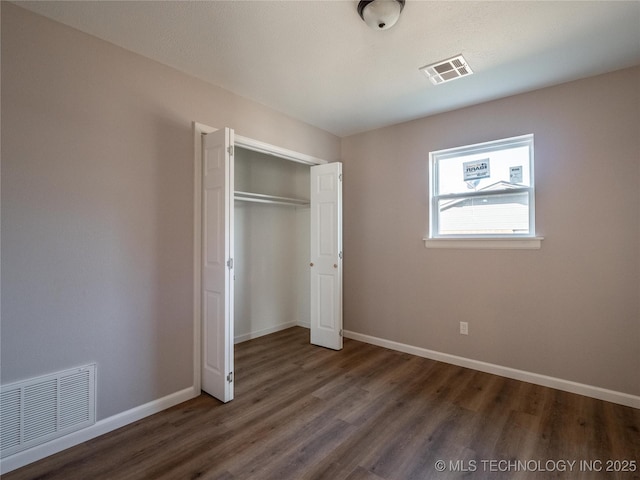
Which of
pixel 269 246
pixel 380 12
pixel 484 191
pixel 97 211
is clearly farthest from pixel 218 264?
pixel 484 191

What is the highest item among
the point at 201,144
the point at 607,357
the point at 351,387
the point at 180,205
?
the point at 201,144

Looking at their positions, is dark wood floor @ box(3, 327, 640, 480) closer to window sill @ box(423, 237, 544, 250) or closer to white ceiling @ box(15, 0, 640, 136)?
window sill @ box(423, 237, 544, 250)

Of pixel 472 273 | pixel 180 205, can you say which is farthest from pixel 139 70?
pixel 472 273

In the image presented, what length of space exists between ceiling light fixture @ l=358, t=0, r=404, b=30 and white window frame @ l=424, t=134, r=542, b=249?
1.78 m

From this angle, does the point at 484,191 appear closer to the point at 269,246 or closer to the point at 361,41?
the point at 361,41

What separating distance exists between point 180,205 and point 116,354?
1.20 meters

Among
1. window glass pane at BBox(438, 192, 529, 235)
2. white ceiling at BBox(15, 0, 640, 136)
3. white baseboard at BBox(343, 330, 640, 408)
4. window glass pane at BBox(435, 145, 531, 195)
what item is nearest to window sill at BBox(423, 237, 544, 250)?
window glass pane at BBox(438, 192, 529, 235)

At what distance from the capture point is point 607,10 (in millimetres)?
1823

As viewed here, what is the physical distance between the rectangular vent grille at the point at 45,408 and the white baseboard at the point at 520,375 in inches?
115

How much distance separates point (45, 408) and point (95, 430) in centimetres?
36

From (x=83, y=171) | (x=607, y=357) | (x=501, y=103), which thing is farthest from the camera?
(x=501, y=103)

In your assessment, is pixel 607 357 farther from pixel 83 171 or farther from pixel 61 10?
pixel 61 10

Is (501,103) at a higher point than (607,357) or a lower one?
higher

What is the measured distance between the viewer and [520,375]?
2836 mm
